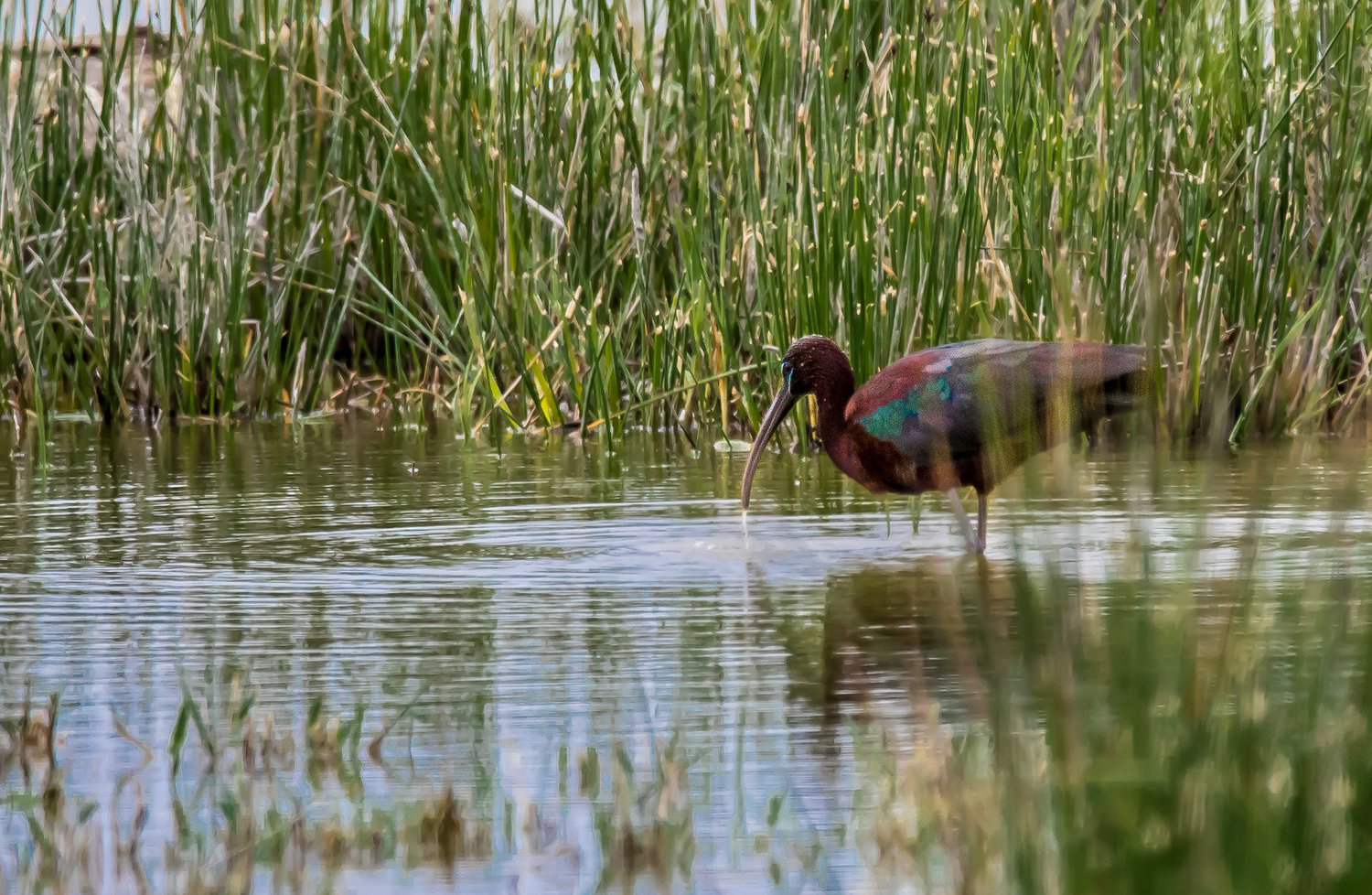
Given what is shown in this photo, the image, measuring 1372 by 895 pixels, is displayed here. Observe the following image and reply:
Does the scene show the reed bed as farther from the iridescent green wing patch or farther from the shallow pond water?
the iridescent green wing patch

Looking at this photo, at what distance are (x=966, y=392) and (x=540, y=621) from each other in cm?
182

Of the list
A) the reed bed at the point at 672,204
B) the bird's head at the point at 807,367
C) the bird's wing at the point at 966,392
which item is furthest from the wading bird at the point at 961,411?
the reed bed at the point at 672,204

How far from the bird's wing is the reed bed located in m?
0.83

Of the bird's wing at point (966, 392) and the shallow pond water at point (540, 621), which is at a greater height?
the bird's wing at point (966, 392)

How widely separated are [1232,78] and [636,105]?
256cm

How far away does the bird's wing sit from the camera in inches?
243

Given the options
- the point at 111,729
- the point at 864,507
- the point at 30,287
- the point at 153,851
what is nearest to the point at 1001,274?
the point at 864,507

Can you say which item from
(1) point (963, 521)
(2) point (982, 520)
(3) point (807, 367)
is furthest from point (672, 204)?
(1) point (963, 521)

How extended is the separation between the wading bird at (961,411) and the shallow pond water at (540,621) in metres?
0.17

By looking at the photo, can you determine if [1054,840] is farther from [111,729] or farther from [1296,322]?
[1296,322]

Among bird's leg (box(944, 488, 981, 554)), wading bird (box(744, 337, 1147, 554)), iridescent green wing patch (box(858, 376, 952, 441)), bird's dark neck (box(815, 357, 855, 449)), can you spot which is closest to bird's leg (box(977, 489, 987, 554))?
wading bird (box(744, 337, 1147, 554))

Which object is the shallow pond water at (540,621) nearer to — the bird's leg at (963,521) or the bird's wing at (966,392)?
the bird's leg at (963,521)

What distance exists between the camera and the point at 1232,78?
27.1 ft

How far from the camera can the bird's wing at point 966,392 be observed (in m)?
6.18
